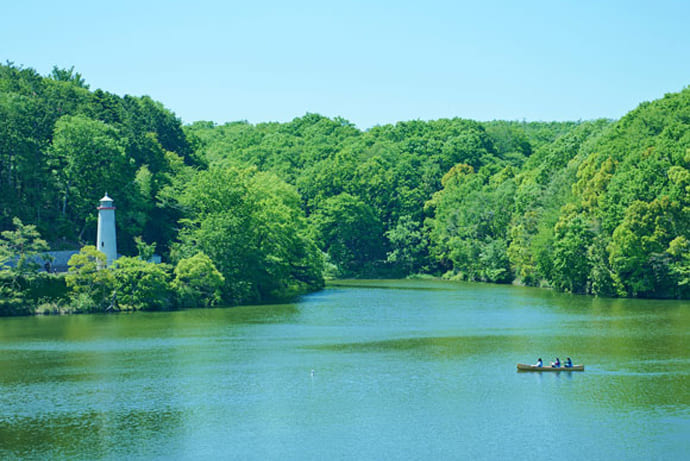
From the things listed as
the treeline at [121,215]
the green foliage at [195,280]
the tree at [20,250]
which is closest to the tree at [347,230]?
the treeline at [121,215]

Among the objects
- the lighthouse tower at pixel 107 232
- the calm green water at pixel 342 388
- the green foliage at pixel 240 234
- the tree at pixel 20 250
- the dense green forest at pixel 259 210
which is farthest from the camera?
the green foliage at pixel 240 234

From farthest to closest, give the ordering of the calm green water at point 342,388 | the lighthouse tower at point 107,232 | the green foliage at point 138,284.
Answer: the lighthouse tower at point 107,232, the green foliage at point 138,284, the calm green water at point 342,388

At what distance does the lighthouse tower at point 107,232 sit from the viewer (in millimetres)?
76562

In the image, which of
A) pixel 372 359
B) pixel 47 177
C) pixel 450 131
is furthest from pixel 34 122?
pixel 450 131

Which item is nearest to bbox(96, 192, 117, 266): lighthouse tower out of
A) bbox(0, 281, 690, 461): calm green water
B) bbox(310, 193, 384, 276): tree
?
bbox(0, 281, 690, 461): calm green water

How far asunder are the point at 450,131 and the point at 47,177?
88.5m

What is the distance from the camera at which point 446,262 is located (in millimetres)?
130250

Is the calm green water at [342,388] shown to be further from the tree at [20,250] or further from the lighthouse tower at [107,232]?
the lighthouse tower at [107,232]

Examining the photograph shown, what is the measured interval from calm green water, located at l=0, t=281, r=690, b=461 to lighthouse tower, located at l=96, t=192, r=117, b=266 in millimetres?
7946

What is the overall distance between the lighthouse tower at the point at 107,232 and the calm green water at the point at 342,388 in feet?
26.1

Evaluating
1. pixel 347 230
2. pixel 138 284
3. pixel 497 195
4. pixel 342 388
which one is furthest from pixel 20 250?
pixel 497 195

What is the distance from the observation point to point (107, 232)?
77062 millimetres

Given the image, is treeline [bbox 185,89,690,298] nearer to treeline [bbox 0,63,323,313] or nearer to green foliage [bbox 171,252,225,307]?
treeline [bbox 0,63,323,313]

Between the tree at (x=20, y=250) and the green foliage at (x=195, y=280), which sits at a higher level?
the tree at (x=20, y=250)
